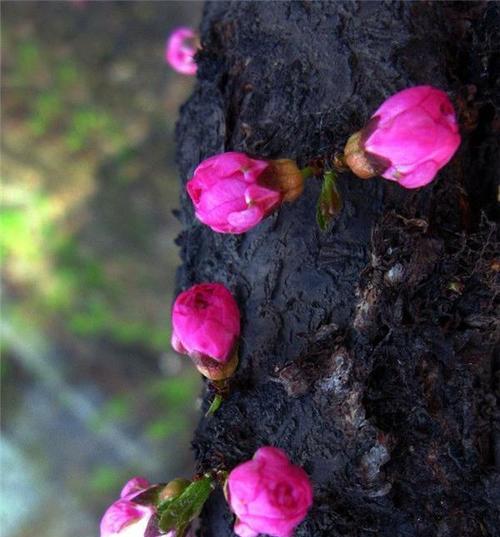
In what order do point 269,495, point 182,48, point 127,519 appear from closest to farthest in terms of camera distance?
point 269,495 → point 127,519 → point 182,48

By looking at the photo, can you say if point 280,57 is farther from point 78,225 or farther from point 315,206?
point 78,225

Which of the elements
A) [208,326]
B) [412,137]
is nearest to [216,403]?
[208,326]

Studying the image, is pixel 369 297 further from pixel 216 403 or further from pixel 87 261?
pixel 87 261

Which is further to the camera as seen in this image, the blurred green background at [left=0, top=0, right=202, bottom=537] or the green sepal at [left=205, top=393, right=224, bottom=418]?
the blurred green background at [left=0, top=0, right=202, bottom=537]

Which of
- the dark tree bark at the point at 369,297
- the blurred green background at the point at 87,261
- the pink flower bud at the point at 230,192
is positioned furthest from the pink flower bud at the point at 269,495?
the blurred green background at the point at 87,261

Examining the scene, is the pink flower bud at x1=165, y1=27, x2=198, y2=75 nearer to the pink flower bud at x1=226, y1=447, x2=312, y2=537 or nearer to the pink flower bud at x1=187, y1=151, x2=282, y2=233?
the pink flower bud at x1=187, y1=151, x2=282, y2=233

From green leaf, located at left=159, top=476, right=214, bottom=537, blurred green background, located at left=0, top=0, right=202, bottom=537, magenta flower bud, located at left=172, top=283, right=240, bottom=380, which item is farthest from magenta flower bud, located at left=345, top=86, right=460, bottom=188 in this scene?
blurred green background, located at left=0, top=0, right=202, bottom=537

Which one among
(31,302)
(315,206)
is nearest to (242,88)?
(315,206)
